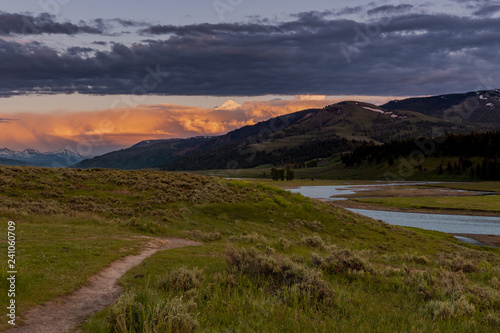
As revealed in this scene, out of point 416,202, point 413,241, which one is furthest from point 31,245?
point 416,202

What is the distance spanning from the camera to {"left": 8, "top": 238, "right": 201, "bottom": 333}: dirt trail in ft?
25.5

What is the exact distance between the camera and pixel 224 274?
1058cm

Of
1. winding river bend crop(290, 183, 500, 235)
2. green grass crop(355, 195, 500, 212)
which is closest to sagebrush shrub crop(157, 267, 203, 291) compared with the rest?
winding river bend crop(290, 183, 500, 235)

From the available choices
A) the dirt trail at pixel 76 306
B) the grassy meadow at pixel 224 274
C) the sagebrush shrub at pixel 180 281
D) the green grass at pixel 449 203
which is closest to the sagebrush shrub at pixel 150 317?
the grassy meadow at pixel 224 274

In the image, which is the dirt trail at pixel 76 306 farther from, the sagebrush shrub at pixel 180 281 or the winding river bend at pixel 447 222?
the winding river bend at pixel 447 222

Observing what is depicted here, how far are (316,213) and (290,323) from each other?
31.5 m

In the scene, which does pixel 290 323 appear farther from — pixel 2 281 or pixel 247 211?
pixel 247 211

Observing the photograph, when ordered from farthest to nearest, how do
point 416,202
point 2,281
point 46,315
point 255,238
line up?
point 416,202 < point 255,238 < point 2,281 < point 46,315

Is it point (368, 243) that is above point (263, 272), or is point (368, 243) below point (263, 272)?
below

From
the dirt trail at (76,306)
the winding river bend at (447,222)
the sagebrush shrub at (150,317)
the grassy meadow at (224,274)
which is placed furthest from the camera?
the winding river bend at (447,222)

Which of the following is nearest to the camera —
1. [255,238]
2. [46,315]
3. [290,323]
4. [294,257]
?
[290,323]

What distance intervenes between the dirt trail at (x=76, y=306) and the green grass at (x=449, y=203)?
71.1 meters

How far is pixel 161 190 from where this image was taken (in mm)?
35188

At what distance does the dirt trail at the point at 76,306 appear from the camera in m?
7.77
